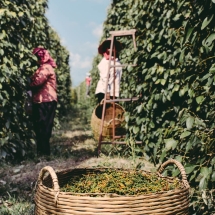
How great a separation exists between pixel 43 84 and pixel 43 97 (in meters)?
0.20

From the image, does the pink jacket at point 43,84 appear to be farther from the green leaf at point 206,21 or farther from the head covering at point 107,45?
the green leaf at point 206,21

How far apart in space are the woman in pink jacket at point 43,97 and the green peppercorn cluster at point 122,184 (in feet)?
10.7

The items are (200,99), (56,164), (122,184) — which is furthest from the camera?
(56,164)

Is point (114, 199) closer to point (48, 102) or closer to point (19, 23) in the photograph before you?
point (19, 23)

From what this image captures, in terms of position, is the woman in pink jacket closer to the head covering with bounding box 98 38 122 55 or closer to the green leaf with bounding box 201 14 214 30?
the head covering with bounding box 98 38 122 55

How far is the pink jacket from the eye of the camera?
17.4 feet

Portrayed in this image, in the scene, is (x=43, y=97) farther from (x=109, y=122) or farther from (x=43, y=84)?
(x=109, y=122)

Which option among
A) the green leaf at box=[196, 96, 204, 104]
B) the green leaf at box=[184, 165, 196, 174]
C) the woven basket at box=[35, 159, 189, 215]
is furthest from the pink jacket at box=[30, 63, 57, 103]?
the woven basket at box=[35, 159, 189, 215]

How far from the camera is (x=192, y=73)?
301 cm

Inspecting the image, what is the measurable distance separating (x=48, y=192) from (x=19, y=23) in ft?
11.6

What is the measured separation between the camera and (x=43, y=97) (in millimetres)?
5441

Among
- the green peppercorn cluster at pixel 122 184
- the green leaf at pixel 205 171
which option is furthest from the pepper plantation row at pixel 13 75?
the green leaf at pixel 205 171

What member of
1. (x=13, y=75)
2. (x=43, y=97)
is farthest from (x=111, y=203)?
(x=43, y=97)

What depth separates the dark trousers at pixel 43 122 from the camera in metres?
5.49
